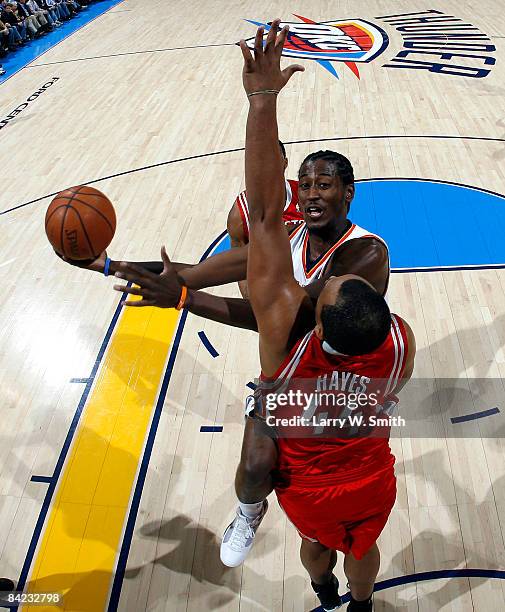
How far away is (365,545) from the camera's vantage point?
8.29 ft

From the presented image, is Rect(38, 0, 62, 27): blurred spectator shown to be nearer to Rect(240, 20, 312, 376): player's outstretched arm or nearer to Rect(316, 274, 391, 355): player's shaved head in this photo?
Rect(240, 20, 312, 376): player's outstretched arm

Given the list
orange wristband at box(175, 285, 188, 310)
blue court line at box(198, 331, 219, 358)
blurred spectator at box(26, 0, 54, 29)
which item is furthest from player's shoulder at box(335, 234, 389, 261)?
blurred spectator at box(26, 0, 54, 29)

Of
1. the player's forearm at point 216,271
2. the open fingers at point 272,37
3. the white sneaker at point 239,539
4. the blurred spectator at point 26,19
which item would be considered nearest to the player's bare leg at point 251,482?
the white sneaker at point 239,539

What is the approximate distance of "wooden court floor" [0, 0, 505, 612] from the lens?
346cm

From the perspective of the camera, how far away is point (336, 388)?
90.7 inches

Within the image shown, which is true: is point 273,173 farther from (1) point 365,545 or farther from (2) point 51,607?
(2) point 51,607

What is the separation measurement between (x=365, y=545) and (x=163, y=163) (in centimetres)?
639

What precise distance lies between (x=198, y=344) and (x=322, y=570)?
2422 mm

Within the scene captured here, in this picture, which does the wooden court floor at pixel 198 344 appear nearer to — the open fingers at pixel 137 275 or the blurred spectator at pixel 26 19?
the open fingers at pixel 137 275

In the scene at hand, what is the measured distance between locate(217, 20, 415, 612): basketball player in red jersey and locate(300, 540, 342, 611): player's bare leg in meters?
0.17

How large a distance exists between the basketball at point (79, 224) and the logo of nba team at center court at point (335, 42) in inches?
329

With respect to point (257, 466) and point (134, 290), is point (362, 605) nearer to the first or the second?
point (257, 466)

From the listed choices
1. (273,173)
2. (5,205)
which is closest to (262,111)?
(273,173)

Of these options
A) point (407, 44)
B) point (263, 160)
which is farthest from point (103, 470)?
point (407, 44)
